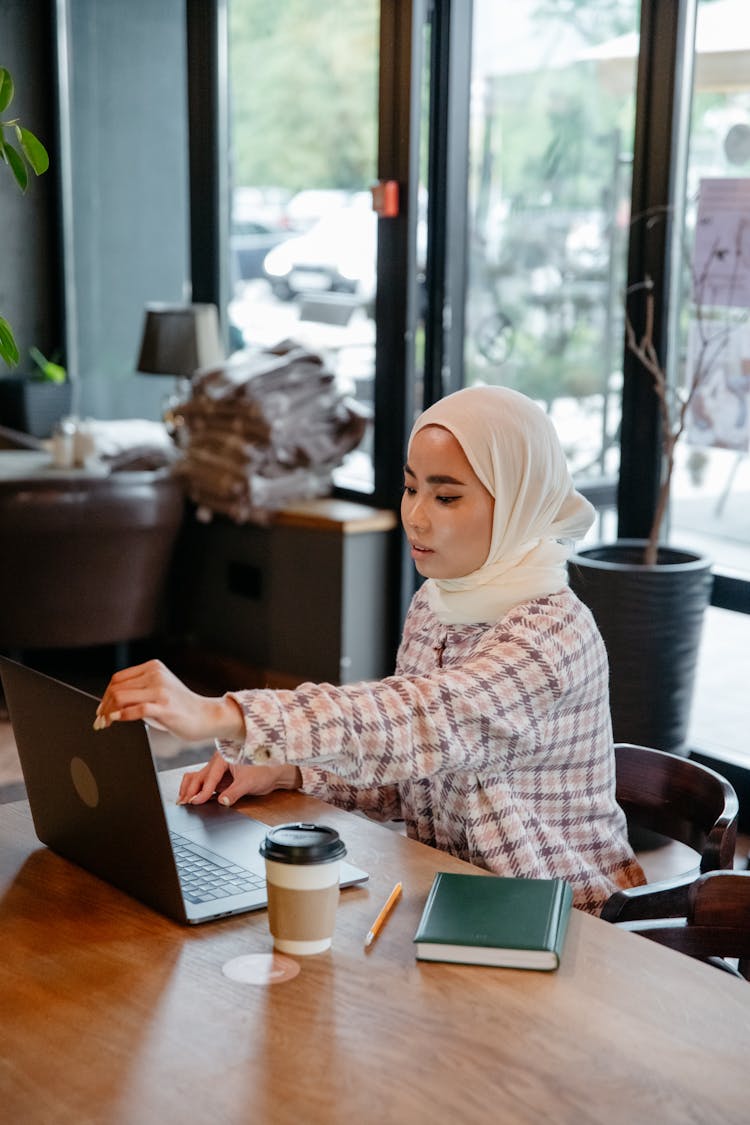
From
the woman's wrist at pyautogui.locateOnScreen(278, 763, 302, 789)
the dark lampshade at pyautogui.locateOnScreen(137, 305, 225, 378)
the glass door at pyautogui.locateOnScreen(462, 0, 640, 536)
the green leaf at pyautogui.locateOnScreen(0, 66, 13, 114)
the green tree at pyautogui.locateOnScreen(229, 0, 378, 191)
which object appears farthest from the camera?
the dark lampshade at pyautogui.locateOnScreen(137, 305, 225, 378)

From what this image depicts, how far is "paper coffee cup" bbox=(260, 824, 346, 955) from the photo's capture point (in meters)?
1.45

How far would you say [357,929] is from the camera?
1544 millimetres

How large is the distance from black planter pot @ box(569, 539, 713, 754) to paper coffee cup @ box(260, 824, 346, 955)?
2.08 m

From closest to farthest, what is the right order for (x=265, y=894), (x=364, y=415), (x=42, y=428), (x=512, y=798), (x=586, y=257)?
(x=265, y=894) < (x=512, y=798) < (x=586, y=257) < (x=364, y=415) < (x=42, y=428)

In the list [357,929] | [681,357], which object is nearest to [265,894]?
[357,929]

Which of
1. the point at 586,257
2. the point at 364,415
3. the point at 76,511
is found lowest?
the point at 76,511

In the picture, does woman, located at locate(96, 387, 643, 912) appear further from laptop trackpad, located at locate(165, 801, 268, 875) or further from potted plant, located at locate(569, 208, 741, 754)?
potted plant, located at locate(569, 208, 741, 754)

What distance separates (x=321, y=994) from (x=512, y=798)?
0.52 m

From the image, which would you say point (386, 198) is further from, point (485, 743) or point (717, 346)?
point (485, 743)

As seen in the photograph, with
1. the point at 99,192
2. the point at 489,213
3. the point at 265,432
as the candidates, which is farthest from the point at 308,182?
the point at 99,192

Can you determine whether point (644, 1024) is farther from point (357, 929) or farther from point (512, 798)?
point (512, 798)

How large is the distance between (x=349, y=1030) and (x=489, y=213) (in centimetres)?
349

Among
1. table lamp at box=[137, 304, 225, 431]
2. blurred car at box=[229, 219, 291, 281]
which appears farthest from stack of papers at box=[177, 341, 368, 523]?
blurred car at box=[229, 219, 291, 281]

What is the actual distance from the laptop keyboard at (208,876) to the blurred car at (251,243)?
12.4ft
